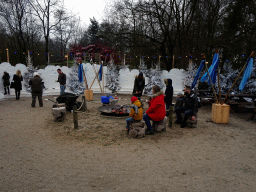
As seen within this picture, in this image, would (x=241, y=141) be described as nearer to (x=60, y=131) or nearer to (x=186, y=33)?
(x=60, y=131)

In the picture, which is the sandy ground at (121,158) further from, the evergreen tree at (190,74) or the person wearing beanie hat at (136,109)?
the evergreen tree at (190,74)

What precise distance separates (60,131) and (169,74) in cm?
1043

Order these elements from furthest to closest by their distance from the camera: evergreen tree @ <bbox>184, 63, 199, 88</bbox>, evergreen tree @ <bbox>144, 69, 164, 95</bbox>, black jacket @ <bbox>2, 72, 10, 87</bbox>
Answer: evergreen tree @ <bbox>144, 69, 164, 95</bbox> → evergreen tree @ <bbox>184, 63, 199, 88</bbox> → black jacket @ <bbox>2, 72, 10, 87</bbox>

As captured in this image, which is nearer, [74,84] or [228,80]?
[228,80]

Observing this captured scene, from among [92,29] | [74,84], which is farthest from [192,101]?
[92,29]

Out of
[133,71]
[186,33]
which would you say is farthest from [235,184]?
[186,33]

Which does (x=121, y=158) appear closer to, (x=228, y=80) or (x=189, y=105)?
(x=189, y=105)

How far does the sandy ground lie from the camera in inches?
122

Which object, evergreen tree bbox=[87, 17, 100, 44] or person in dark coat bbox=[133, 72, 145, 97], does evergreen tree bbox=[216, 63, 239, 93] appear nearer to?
person in dark coat bbox=[133, 72, 145, 97]

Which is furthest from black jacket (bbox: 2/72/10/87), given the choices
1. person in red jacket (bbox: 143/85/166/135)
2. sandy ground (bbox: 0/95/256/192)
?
person in red jacket (bbox: 143/85/166/135)

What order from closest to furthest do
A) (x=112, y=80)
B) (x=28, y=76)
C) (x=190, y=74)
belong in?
(x=190, y=74) < (x=28, y=76) < (x=112, y=80)

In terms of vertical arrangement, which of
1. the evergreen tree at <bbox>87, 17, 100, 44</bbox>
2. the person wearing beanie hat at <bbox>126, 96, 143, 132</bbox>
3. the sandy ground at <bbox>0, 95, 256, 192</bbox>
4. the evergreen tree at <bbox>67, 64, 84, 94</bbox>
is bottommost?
the sandy ground at <bbox>0, 95, 256, 192</bbox>

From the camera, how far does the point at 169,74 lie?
14.1 metres

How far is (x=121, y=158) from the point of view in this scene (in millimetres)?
4070
